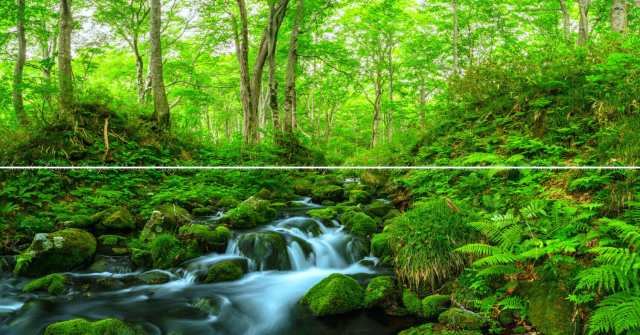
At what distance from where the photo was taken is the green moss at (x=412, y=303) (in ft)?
15.1

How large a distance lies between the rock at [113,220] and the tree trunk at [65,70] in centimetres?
328

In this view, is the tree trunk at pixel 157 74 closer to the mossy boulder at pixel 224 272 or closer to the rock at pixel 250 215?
the rock at pixel 250 215

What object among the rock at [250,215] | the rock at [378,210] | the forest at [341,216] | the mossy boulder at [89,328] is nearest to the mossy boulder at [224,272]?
the forest at [341,216]

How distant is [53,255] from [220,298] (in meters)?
2.63

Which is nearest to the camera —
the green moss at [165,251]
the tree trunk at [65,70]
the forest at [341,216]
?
the forest at [341,216]

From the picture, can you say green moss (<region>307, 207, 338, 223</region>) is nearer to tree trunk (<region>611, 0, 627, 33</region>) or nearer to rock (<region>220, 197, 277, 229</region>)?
rock (<region>220, 197, 277, 229</region>)

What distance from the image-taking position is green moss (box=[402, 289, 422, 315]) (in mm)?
4609

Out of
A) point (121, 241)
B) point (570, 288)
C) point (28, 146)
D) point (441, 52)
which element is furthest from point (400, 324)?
Answer: point (441, 52)

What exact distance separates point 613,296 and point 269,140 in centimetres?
1055

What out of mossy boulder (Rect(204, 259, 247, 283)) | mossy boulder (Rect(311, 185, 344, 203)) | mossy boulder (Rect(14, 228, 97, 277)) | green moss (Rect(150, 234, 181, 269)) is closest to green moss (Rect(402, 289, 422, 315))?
mossy boulder (Rect(204, 259, 247, 283))

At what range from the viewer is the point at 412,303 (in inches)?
185

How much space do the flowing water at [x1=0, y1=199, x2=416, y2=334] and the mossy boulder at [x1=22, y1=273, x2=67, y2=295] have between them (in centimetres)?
11

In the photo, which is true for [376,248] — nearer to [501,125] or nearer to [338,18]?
[501,125]

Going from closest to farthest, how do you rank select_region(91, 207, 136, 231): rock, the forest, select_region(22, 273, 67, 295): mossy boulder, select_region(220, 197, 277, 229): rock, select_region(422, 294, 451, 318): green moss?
the forest
select_region(422, 294, 451, 318): green moss
select_region(22, 273, 67, 295): mossy boulder
select_region(91, 207, 136, 231): rock
select_region(220, 197, 277, 229): rock
